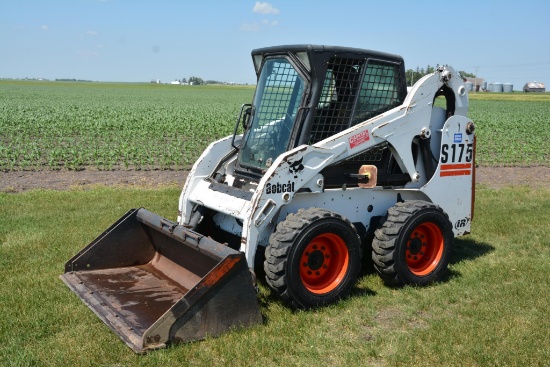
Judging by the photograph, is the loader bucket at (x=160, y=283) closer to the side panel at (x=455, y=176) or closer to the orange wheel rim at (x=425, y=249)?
the orange wheel rim at (x=425, y=249)

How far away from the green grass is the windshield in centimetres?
138

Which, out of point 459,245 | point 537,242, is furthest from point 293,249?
point 537,242

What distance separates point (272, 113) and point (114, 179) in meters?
7.66

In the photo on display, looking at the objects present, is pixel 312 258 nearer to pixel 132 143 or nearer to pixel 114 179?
pixel 114 179

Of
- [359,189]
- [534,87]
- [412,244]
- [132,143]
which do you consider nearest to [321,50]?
[359,189]

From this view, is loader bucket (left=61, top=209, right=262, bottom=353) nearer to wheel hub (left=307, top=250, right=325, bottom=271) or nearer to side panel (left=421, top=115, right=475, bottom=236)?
wheel hub (left=307, top=250, right=325, bottom=271)

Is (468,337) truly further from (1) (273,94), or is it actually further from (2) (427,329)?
(1) (273,94)

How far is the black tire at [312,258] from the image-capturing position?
5094mm

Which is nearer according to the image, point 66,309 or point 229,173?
point 66,309

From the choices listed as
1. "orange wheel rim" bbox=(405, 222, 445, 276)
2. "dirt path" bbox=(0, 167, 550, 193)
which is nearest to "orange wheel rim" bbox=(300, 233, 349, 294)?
"orange wheel rim" bbox=(405, 222, 445, 276)

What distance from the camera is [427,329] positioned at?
4.98 metres

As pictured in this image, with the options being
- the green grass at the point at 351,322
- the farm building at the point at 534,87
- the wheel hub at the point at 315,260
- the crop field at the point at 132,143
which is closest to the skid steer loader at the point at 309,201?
the wheel hub at the point at 315,260

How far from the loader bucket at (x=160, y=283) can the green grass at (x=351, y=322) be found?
13 centimetres

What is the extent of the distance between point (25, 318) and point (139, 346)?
1394mm
